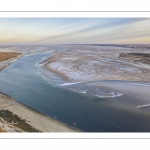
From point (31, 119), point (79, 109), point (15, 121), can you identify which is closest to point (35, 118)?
point (31, 119)

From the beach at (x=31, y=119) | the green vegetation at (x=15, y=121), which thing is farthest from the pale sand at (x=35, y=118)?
the green vegetation at (x=15, y=121)

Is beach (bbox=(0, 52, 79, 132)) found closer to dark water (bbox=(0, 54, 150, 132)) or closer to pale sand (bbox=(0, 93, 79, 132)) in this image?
pale sand (bbox=(0, 93, 79, 132))

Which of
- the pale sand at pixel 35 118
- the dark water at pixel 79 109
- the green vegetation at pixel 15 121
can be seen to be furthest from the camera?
the dark water at pixel 79 109

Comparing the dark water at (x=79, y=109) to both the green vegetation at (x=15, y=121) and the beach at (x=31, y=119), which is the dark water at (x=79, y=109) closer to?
the beach at (x=31, y=119)

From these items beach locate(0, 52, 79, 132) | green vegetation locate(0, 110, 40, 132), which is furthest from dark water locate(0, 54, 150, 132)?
green vegetation locate(0, 110, 40, 132)
